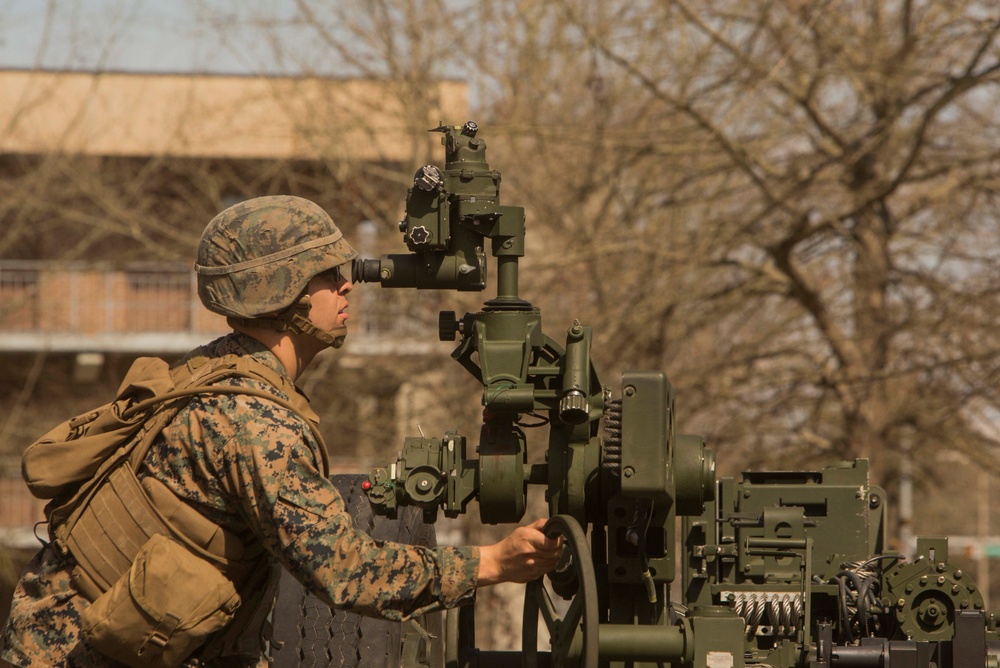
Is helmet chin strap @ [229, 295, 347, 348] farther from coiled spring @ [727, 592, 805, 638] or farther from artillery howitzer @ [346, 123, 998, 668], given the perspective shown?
coiled spring @ [727, 592, 805, 638]

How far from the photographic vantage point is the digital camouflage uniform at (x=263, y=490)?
12.4 feet

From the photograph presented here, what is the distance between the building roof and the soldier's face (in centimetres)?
1093

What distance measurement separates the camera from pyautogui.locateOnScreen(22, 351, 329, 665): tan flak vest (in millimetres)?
3873

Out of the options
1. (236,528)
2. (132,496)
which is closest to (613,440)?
(236,528)

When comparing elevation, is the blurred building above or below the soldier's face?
above

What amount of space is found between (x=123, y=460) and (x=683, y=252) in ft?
34.5

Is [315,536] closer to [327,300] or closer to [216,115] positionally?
[327,300]

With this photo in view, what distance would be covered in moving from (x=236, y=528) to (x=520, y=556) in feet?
2.50

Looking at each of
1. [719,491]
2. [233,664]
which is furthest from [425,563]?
[719,491]

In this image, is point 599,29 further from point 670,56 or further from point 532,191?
point 532,191

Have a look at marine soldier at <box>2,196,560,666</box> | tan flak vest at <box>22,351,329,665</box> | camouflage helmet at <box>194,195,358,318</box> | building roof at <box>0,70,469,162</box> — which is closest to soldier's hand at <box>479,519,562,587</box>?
marine soldier at <box>2,196,560,666</box>

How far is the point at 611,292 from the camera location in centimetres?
1442

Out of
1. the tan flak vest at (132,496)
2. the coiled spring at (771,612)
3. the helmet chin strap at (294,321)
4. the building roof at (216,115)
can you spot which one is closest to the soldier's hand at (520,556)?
the tan flak vest at (132,496)

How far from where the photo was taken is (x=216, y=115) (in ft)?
61.0
